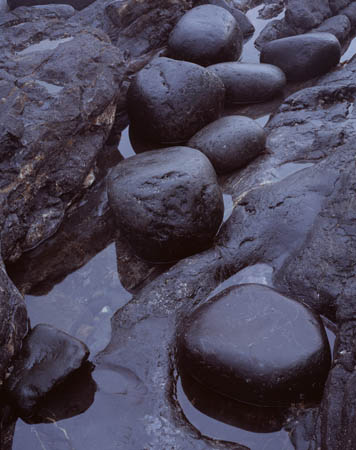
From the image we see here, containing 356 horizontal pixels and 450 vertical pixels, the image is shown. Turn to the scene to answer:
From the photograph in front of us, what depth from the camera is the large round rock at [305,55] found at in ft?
17.7

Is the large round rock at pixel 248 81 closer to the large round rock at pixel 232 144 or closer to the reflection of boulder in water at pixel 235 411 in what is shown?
the large round rock at pixel 232 144

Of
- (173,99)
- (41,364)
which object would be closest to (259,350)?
(41,364)

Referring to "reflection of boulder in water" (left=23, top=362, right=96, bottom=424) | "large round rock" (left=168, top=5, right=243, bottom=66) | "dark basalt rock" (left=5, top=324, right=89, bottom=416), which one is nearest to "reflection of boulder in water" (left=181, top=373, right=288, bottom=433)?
"reflection of boulder in water" (left=23, top=362, right=96, bottom=424)

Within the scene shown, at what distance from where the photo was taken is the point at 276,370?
7.83 feet

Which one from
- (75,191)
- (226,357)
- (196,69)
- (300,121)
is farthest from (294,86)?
(226,357)

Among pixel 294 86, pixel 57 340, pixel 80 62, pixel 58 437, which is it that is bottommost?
pixel 294 86

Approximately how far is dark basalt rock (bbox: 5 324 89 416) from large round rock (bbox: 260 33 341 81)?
416 cm

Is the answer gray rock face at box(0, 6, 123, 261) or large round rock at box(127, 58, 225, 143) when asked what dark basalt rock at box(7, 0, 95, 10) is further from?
large round rock at box(127, 58, 225, 143)

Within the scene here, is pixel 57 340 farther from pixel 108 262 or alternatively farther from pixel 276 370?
pixel 276 370

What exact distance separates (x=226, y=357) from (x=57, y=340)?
99cm

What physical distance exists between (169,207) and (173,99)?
1559mm

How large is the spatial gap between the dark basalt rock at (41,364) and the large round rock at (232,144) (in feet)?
6.81

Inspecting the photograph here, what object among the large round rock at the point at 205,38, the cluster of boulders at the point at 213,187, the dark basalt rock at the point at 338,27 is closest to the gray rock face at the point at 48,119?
the cluster of boulders at the point at 213,187

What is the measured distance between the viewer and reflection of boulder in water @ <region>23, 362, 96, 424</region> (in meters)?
2.58
